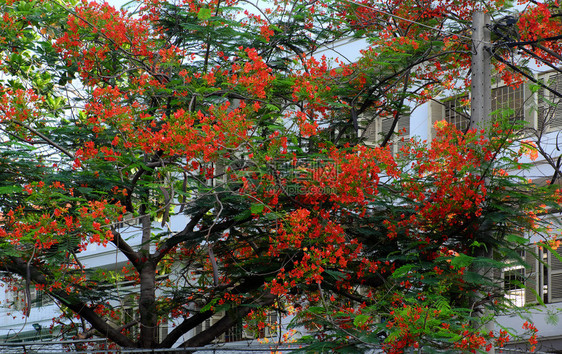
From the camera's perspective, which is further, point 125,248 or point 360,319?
point 125,248

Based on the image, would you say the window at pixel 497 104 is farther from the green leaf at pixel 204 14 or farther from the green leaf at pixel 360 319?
the green leaf at pixel 360 319

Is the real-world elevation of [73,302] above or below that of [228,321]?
above

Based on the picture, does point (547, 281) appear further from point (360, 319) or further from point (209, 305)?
point (360, 319)

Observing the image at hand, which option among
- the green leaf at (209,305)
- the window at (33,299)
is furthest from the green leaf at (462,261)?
the window at (33,299)

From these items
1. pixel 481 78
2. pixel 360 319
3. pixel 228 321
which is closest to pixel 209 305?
pixel 228 321

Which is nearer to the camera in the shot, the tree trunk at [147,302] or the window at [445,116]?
the tree trunk at [147,302]

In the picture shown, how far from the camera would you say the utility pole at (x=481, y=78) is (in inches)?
335

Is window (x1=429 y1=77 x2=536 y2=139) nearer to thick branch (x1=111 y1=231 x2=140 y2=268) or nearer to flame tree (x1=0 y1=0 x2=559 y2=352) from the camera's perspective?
flame tree (x1=0 y1=0 x2=559 y2=352)

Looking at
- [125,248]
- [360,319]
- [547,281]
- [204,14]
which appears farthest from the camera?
[547,281]

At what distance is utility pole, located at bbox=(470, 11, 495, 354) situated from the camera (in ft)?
27.9

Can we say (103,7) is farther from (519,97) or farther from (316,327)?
(519,97)

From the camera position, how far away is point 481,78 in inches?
341

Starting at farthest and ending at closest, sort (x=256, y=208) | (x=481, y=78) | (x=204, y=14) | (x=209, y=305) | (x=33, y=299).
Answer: (x=33, y=299)
(x=204, y=14)
(x=209, y=305)
(x=256, y=208)
(x=481, y=78)

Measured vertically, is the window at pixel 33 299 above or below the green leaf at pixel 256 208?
below
